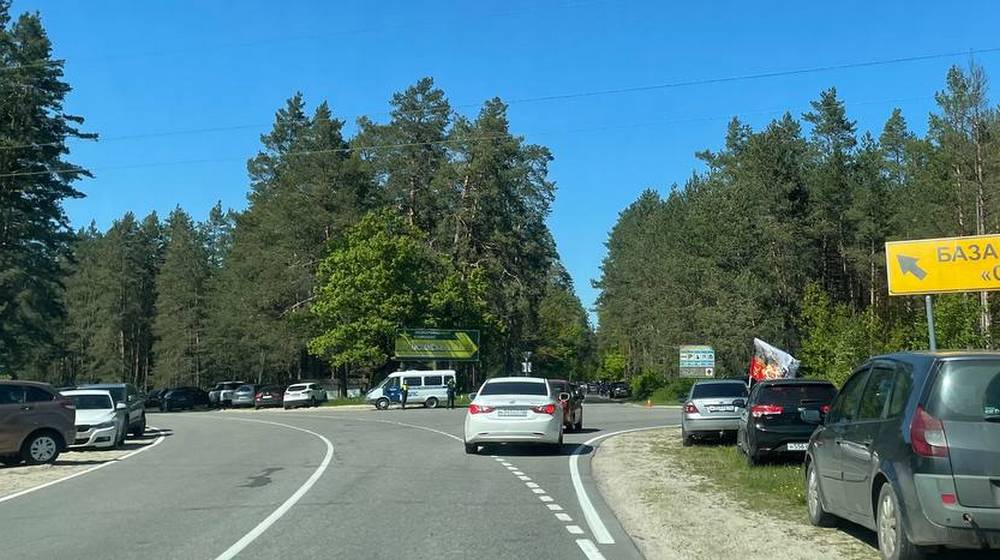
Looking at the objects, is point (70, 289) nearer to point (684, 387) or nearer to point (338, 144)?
point (338, 144)

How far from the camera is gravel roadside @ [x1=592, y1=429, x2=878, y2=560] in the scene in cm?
873

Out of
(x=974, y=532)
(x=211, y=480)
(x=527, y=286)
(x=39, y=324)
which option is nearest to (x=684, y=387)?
(x=527, y=286)

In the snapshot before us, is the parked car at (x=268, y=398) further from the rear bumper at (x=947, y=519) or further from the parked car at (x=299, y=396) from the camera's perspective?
the rear bumper at (x=947, y=519)

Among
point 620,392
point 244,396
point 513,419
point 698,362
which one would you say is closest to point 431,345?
point 244,396

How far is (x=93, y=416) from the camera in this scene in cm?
2366

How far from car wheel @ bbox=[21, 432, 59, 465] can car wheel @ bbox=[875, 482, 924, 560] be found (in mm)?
17398

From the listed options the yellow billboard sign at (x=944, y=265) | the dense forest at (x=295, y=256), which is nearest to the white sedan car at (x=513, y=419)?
the yellow billboard sign at (x=944, y=265)

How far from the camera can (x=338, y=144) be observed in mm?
73625

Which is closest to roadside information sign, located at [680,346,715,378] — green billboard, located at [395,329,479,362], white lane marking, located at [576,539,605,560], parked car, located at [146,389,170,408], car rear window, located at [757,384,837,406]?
green billboard, located at [395,329,479,362]

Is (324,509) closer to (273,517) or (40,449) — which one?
(273,517)

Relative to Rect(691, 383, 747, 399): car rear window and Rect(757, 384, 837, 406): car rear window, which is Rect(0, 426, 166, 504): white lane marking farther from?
Rect(691, 383, 747, 399): car rear window

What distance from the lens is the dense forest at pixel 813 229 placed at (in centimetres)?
3684

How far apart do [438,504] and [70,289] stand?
10130 cm

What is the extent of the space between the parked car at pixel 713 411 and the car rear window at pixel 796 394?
5421 millimetres
